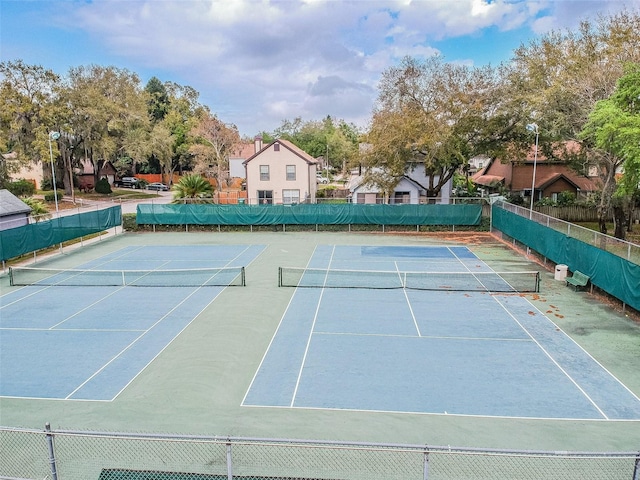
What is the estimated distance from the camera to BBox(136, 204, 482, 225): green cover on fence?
113 feet

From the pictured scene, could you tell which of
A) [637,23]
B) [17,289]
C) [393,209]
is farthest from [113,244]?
[637,23]

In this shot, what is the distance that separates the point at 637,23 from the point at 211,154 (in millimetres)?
42947

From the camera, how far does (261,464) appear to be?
8.66 m

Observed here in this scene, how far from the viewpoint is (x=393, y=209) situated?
115 ft

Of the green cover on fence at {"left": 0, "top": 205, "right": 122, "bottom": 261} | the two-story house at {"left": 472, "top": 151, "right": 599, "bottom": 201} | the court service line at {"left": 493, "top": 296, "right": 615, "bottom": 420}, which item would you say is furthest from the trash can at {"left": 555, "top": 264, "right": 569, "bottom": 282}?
the green cover on fence at {"left": 0, "top": 205, "right": 122, "bottom": 261}

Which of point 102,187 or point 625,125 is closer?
point 625,125

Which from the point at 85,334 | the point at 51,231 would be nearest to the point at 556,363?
the point at 85,334

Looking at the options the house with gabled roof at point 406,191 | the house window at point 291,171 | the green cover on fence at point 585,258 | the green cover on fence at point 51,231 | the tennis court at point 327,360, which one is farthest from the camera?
the house window at point 291,171

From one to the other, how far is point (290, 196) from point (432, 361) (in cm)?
3029

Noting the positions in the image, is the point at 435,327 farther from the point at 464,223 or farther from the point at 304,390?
the point at 464,223

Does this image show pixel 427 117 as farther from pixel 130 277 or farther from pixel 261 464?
pixel 261 464

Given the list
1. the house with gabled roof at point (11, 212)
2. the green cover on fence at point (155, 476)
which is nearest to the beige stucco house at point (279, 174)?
the house with gabled roof at point (11, 212)

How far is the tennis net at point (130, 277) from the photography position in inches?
810

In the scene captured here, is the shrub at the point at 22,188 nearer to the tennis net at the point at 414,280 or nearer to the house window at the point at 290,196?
the house window at the point at 290,196
